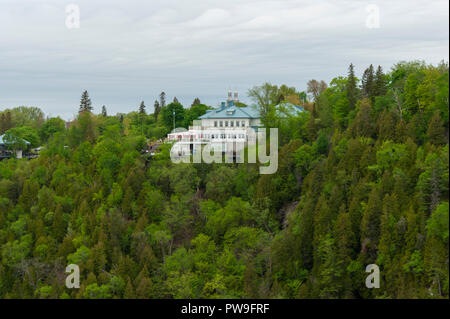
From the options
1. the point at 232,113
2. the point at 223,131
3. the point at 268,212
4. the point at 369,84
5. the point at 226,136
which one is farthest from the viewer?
the point at 232,113

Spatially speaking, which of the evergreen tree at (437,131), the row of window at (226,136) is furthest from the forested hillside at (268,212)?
the row of window at (226,136)

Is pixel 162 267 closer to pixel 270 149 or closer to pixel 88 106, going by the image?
pixel 270 149

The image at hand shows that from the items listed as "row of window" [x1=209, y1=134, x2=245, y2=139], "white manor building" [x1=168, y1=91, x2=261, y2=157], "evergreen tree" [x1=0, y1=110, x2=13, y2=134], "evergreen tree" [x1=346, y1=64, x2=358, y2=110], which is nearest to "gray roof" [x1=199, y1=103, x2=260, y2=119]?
"white manor building" [x1=168, y1=91, x2=261, y2=157]

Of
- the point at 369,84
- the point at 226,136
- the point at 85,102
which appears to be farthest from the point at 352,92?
the point at 85,102

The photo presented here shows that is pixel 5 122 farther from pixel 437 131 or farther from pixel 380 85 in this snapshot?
pixel 437 131

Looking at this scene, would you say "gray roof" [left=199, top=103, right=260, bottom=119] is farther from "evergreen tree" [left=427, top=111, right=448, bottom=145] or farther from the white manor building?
"evergreen tree" [left=427, top=111, right=448, bottom=145]
